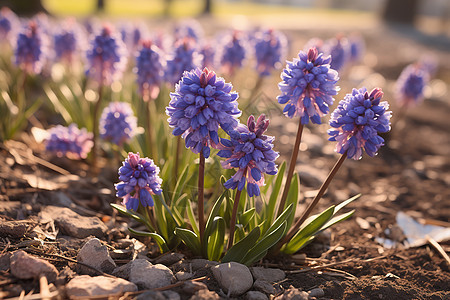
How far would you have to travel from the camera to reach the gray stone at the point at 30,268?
8.30ft

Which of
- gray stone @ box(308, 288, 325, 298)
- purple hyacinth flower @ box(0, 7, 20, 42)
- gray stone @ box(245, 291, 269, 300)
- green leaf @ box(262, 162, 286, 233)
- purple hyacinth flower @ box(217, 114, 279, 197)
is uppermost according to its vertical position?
purple hyacinth flower @ box(0, 7, 20, 42)

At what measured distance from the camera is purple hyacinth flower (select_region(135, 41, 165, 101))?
3.83 m

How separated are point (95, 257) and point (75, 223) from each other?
0.54 meters

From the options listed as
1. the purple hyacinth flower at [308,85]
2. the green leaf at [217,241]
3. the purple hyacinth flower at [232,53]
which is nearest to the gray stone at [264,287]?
the green leaf at [217,241]

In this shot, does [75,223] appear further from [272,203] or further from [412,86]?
[412,86]

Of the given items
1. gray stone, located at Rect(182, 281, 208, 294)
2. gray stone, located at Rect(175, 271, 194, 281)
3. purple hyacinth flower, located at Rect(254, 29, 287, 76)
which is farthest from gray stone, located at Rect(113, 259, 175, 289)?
purple hyacinth flower, located at Rect(254, 29, 287, 76)

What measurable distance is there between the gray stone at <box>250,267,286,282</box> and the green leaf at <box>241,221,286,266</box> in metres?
Result: 0.08

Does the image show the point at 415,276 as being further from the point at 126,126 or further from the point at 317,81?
the point at 126,126

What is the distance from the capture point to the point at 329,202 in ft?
14.8

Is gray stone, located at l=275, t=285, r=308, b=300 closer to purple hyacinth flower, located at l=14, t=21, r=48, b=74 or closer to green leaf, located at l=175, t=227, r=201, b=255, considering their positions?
green leaf, located at l=175, t=227, r=201, b=255

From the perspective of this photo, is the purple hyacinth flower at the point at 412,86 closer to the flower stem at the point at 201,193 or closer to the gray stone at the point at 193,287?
the flower stem at the point at 201,193

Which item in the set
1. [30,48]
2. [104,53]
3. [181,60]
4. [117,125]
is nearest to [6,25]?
[30,48]

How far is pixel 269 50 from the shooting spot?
4.96 meters

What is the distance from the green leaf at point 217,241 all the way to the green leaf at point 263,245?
0.60 feet
